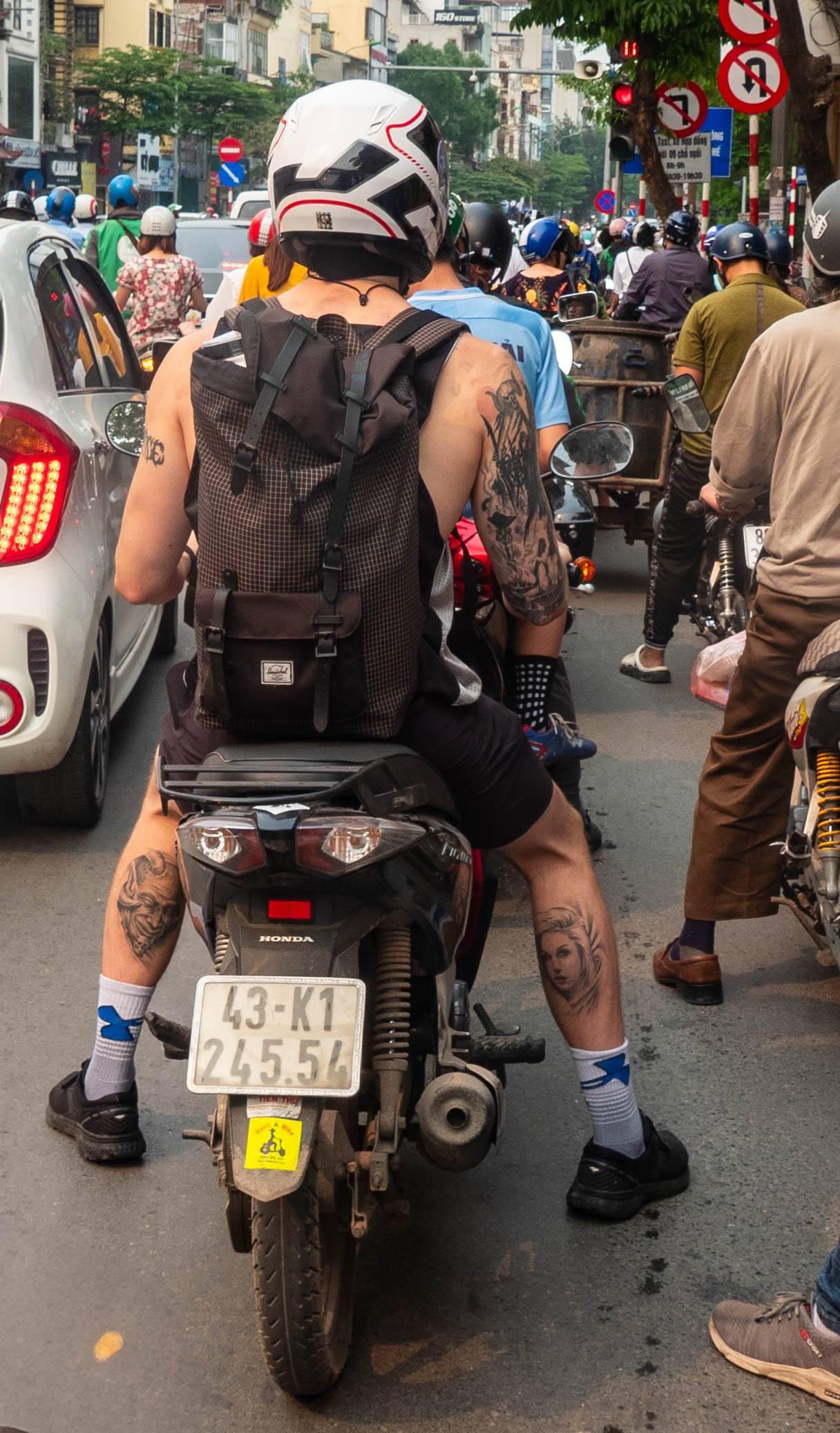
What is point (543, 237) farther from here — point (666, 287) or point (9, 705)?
point (9, 705)

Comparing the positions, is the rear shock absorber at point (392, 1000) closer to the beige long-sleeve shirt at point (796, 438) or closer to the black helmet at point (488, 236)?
the beige long-sleeve shirt at point (796, 438)

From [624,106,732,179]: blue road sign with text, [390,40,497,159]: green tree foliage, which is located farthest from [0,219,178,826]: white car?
[390,40,497,159]: green tree foliage

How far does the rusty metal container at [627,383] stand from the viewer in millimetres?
10656

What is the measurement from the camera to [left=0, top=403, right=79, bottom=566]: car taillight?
5.52 meters

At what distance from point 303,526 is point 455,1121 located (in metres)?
1.01

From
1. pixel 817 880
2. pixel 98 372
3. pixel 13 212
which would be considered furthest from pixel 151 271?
pixel 817 880

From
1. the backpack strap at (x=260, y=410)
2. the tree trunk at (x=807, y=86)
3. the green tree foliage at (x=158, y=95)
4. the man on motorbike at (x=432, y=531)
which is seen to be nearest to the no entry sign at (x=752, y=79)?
the tree trunk at (x=807, y=86)

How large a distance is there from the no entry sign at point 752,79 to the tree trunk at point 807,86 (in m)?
3.32

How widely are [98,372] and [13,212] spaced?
17.4 ft

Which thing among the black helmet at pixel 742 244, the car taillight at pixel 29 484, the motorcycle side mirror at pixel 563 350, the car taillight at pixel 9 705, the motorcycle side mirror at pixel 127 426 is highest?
the black helmet at pixel 742 244

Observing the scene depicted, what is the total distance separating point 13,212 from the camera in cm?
1153

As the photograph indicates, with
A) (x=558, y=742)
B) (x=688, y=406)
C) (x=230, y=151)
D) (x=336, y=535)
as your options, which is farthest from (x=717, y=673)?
(x=230, y=151)

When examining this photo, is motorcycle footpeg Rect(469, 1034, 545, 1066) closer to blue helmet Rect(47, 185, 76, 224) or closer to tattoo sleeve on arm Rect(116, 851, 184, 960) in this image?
tattoo sleeve on arm Rect(116, 851, 184, 960)

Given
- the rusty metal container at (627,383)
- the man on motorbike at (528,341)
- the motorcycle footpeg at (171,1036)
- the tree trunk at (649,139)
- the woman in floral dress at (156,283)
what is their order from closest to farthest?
the motorcycle footpeg at (171,1036) < the man on motorbike at (528,341) < the rusty metal container at (627,383) < the woman in floral dress at (156,283) < the tree trunk at (649,139)
